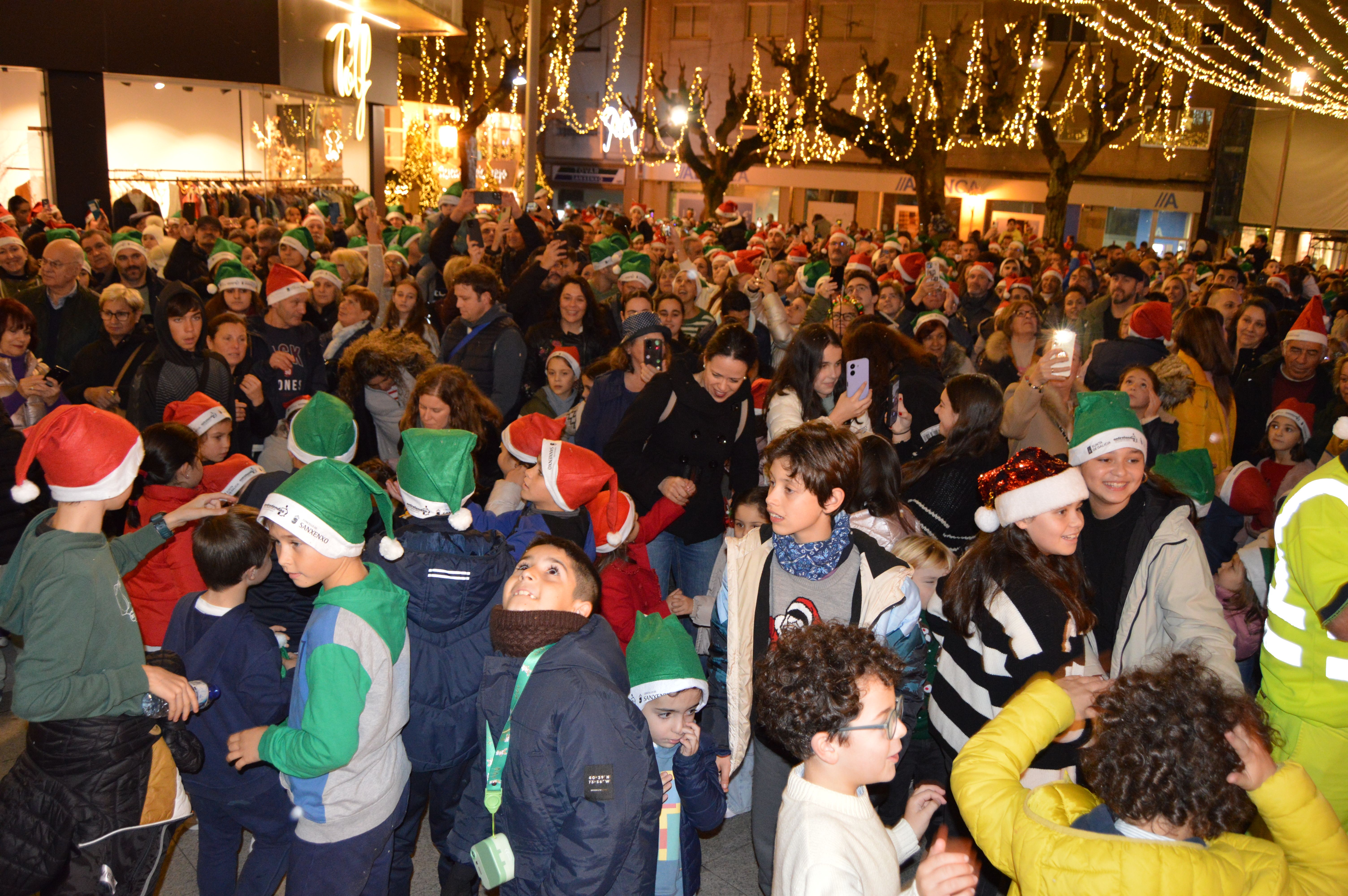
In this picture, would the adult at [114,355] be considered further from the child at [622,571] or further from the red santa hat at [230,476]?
the child at [622,571]

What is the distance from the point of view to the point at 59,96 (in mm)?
13500

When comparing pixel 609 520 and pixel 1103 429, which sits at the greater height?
pixel 1103 429

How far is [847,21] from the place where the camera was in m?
32.6

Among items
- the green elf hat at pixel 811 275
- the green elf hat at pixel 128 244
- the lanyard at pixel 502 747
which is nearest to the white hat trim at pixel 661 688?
the lanyard at pixel 502 747

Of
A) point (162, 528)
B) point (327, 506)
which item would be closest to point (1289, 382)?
point (327, 506)

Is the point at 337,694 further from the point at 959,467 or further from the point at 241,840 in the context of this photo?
the point at 959,467

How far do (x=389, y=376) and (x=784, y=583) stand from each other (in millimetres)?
2954

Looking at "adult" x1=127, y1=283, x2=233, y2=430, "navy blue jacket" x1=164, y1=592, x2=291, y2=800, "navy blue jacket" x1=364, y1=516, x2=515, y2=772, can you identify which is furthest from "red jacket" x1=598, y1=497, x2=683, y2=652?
"adult" x1=127, y1=283, x2=233, y2=430

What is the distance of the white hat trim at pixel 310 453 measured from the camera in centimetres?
384

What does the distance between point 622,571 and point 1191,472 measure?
8.60 ft

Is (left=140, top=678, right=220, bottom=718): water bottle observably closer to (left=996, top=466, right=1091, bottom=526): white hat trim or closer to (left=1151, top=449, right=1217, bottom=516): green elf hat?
(left=996, top=466, right=1091, bottom=526): white hat trim

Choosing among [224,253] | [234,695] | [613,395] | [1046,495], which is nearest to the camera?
[1046,495]

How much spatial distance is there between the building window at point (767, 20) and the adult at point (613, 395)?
31970 millimetres

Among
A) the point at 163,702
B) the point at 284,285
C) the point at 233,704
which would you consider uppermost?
the point at 284,285
